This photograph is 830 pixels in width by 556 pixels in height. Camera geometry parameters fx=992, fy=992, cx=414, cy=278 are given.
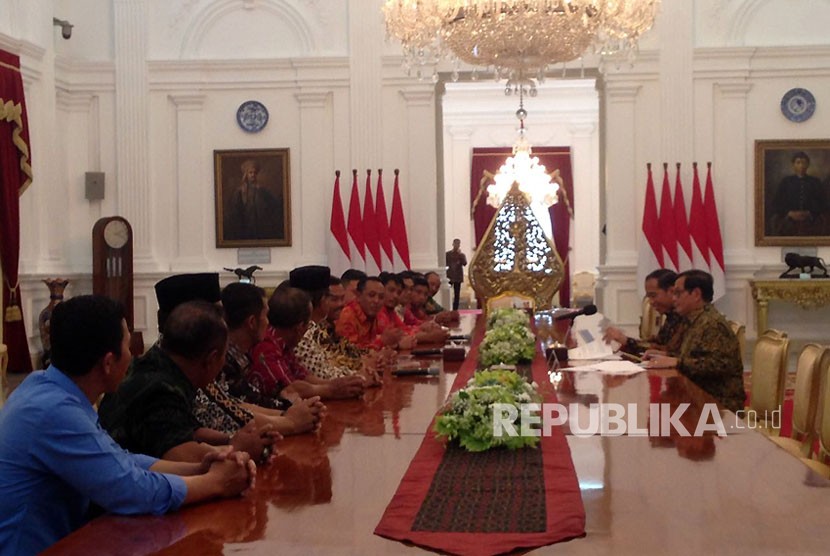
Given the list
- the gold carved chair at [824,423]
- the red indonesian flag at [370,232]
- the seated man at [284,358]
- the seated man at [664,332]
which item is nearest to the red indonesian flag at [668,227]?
the red indonesian flag at [370,232]

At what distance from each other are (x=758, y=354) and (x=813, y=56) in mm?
7731

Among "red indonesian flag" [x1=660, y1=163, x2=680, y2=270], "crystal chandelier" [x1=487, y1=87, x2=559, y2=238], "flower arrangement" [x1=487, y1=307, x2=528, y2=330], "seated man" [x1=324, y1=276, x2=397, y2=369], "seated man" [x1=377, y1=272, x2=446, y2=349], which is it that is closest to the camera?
"seated man" [x1=324, y1=276, x2=397, y2=369]

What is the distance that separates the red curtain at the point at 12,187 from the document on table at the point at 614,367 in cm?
686

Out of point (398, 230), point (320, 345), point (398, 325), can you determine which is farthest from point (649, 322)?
point (320, 345)

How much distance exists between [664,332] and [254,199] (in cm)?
655

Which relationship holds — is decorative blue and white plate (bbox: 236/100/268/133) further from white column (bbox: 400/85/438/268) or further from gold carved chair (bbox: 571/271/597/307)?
gold carved chair (bbox: 571/271/597/307)

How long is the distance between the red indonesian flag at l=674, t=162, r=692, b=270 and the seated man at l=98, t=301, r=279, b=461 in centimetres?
950

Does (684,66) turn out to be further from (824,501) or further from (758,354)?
(824,501)

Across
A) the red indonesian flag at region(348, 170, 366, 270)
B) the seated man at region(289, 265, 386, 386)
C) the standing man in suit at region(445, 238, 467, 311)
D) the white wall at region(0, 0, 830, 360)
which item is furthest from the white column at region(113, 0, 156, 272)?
the seated man at region(289, 265, 386, 386)

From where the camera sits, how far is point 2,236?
10.0 metres

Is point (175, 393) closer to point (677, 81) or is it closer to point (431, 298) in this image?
point (431, 298)

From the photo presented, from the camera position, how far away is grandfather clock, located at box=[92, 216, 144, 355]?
11539 mm

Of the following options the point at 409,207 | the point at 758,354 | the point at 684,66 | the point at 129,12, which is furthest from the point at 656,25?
the point at 758,354

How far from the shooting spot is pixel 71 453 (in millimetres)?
2363
